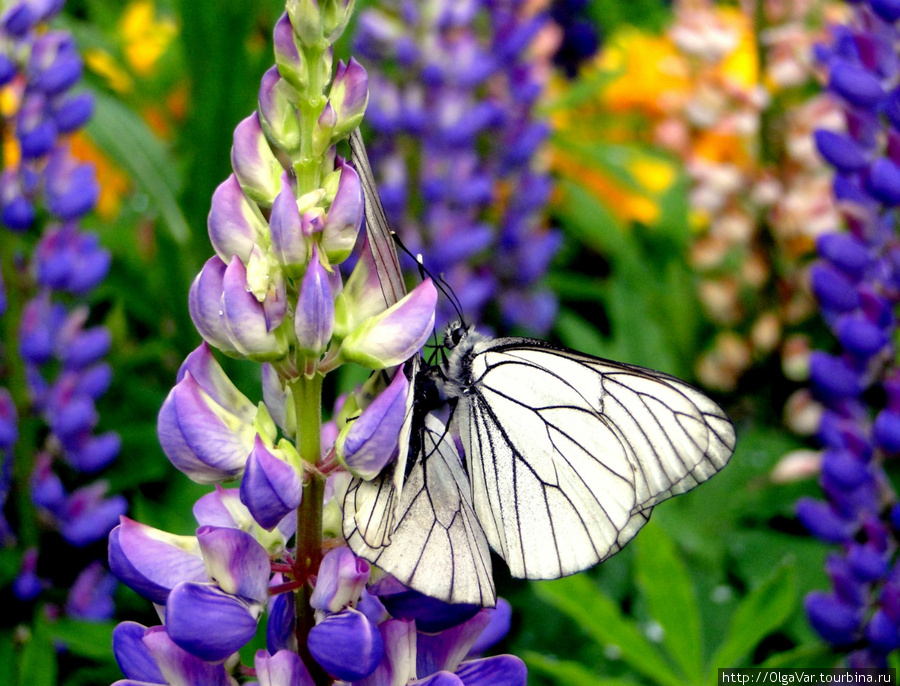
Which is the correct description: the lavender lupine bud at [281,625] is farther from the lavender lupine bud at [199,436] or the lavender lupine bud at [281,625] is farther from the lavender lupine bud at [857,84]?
the lavender lupine bud at [857,84]

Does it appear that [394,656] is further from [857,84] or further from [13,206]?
[857,84]

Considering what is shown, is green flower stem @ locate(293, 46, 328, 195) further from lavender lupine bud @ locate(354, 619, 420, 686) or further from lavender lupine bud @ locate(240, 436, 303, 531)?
lavender lupine bud @ locate(354, 619, 420, 686)

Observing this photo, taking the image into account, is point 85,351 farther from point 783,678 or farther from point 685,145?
point 685,145

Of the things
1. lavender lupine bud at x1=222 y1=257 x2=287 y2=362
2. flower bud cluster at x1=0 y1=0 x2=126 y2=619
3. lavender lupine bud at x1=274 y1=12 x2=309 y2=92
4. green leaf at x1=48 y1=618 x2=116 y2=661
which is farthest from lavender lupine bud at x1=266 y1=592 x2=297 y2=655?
flower bud cluster at x1=0 y1=0 x2=126 y2=619

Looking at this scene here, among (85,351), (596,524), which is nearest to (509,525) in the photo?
(596,524)

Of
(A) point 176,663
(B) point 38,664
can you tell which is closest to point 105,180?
(B) point 38,664

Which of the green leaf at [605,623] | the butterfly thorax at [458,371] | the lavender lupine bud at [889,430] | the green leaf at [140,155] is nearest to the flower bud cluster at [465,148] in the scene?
the green leaf at [140,155]
